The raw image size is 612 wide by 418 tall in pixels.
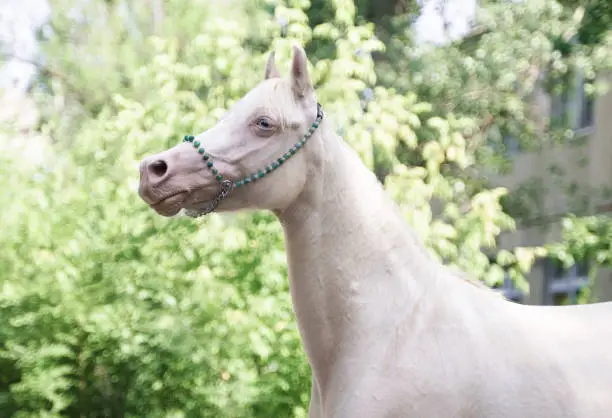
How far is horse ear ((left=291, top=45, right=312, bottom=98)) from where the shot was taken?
6.99 feet

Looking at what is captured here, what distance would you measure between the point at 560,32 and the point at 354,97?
23.4 ft

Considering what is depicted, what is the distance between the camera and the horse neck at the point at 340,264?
2.14m

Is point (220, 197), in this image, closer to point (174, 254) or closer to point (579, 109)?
point (174, 254)

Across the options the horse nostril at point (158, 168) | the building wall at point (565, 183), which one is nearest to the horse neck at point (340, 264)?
the horse nostril at point (158, 168)

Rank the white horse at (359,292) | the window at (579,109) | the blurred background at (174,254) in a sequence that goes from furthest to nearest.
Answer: the window at (579,109) → the blurred background at (174,254) → the white horse at (359,292)

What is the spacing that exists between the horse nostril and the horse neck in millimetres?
361

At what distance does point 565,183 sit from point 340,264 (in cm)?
1272

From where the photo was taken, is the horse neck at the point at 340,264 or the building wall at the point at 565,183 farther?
the building wall at the point at 565,183

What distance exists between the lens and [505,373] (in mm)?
2070

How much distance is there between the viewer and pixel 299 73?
7.14 feet

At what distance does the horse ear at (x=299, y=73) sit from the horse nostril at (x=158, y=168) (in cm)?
44

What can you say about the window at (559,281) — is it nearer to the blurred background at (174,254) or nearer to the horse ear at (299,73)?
the blurred background at (174,254)

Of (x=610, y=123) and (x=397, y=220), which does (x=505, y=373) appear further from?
(x=610, y=123)

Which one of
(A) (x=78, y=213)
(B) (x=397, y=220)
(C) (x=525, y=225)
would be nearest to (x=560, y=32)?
(C) (x=525, y=225)
